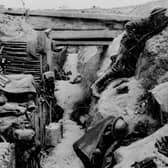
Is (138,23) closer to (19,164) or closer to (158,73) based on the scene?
(158,73)

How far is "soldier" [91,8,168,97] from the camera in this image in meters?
14.6

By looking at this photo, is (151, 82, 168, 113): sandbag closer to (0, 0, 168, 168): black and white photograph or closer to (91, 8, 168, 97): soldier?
(0, 0, 168, 168): black and white photograph

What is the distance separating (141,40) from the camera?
14570 mm

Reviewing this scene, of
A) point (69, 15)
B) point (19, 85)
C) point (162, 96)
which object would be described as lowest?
point (19, 85)

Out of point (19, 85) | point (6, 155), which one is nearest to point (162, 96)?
point (6, 155)

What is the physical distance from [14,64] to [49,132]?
10.1 feet

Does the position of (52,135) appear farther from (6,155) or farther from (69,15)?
(69,15)

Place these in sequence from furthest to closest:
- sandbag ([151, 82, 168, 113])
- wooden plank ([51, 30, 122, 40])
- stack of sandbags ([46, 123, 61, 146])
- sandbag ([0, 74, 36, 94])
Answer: wooden plank ([51, 30, 122, 40])
stack of sandbags ([46, 123, 61, 146])
sandbag ([0, 74, 36, 94])
sandbag ([151, 82, 168, 113])

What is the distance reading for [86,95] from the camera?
19.1 meters

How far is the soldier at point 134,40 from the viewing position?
14.6m

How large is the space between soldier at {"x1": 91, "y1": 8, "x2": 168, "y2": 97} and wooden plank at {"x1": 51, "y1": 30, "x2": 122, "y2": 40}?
113 inches

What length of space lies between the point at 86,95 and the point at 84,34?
2.89m

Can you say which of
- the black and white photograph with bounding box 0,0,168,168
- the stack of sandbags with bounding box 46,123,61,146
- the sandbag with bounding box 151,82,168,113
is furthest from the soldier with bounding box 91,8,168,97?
the sandbag with bounding box 151,82,168,113

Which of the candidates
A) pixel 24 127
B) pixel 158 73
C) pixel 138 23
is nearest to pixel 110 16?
pixel 138 23
